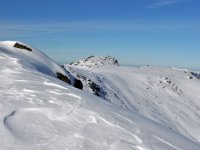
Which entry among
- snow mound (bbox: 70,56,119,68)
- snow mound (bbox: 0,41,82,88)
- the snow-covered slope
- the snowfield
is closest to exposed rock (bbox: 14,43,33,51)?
snow mound (bbox: 0,41,82,88)

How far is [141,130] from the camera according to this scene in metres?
6.75

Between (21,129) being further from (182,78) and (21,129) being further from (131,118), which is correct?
(182,78)

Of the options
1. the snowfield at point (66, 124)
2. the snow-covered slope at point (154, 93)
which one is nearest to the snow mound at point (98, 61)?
the snow-covered slope at point (154, 93)

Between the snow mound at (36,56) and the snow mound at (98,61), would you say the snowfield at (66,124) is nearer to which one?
the snow mound at (36,56)

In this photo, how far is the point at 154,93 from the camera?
145ft

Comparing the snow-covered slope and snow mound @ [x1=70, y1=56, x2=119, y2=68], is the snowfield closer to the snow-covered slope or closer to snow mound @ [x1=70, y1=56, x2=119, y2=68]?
the snow-covered slope

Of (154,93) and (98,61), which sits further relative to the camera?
(98,61)

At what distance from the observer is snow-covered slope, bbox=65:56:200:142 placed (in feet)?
113

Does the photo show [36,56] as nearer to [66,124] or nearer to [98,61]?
[66,124]

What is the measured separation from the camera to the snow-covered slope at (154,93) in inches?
1359

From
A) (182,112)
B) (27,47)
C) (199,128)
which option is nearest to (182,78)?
(182,112)

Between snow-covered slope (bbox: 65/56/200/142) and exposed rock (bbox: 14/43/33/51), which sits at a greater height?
exposed rock (bbox: 14/43/33/51)

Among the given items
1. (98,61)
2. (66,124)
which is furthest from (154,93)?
(66,124)

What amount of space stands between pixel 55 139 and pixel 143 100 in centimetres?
3473
